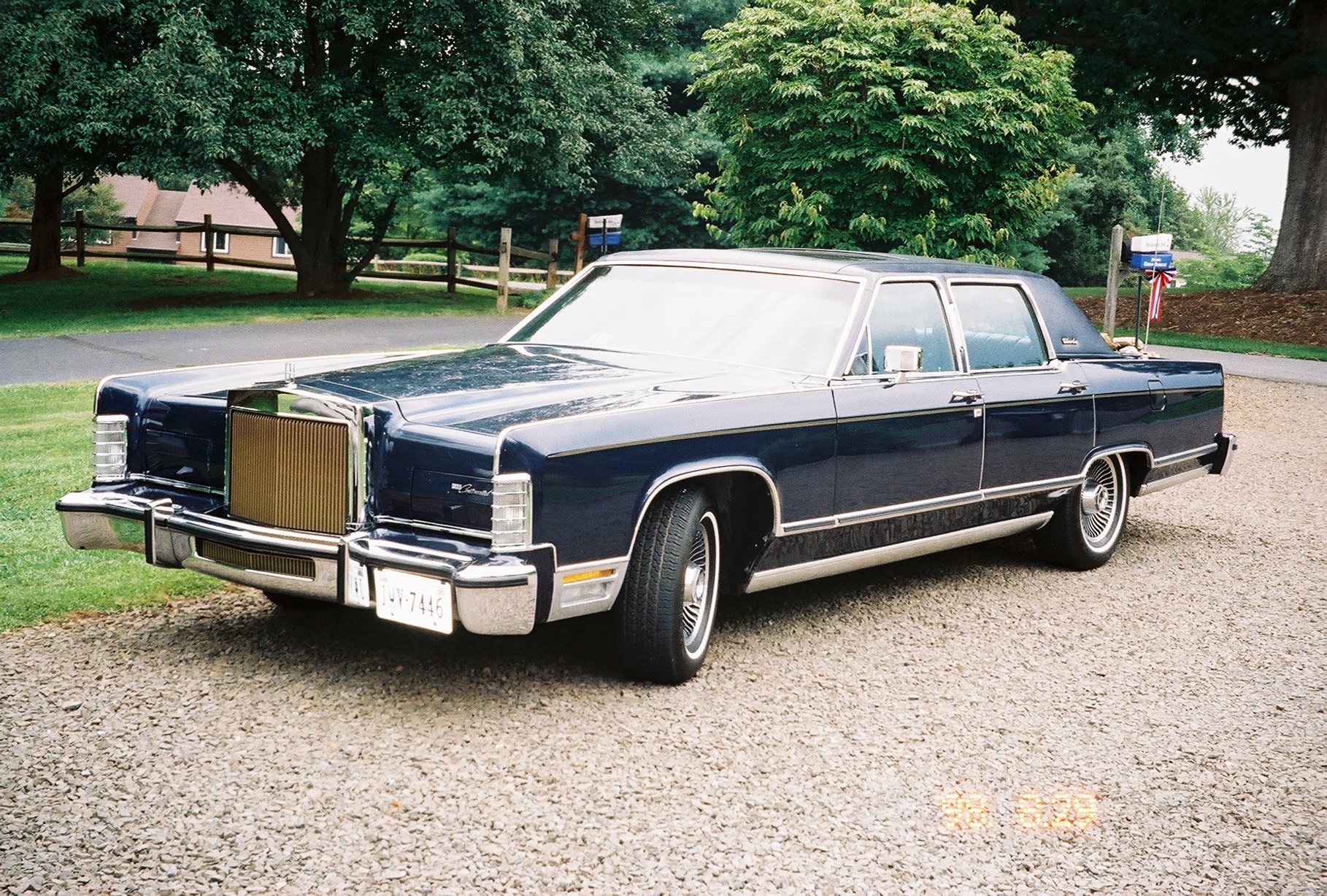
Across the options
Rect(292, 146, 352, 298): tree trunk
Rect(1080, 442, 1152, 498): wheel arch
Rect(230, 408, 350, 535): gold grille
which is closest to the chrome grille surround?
Rect(230, 408, 350, 535): gold grille

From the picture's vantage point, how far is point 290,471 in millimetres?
4465

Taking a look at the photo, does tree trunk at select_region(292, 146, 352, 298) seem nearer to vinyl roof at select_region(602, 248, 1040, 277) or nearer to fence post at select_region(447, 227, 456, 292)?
fence post at select_region(447, 227, 456, 292)

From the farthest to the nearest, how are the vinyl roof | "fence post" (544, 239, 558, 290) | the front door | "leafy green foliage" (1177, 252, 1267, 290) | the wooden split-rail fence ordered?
"leafy green foliage" (1177, 252, 1267, 290), "fence post" (544, 239, 558, 290), the wooden split-rail fence, the vinyl roof, the front door

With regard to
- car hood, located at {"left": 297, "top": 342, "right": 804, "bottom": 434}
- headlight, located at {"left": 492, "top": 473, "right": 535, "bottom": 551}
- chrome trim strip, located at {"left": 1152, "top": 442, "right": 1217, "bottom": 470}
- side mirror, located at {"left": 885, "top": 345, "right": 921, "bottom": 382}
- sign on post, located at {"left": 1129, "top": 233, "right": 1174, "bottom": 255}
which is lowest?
chrome trim strip, located at {"left": 1152, "top": 442, "right": 1217, "bottom": 470}

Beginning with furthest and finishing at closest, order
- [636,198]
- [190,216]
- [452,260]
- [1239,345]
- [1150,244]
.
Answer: [190,216] < [636,198] < [452,260] < [1239,345] < [1150,244]

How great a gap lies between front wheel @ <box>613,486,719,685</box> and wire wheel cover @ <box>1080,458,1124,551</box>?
3.05 m

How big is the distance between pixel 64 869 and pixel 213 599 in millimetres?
2624

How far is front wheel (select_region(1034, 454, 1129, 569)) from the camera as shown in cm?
673

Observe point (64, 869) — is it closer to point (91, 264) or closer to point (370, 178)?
point (370, 178)

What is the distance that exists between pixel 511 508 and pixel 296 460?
88cm

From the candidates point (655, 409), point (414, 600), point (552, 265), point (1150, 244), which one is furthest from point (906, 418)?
point (552, 265)

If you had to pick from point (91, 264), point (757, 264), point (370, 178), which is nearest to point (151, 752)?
point (757, 264)
